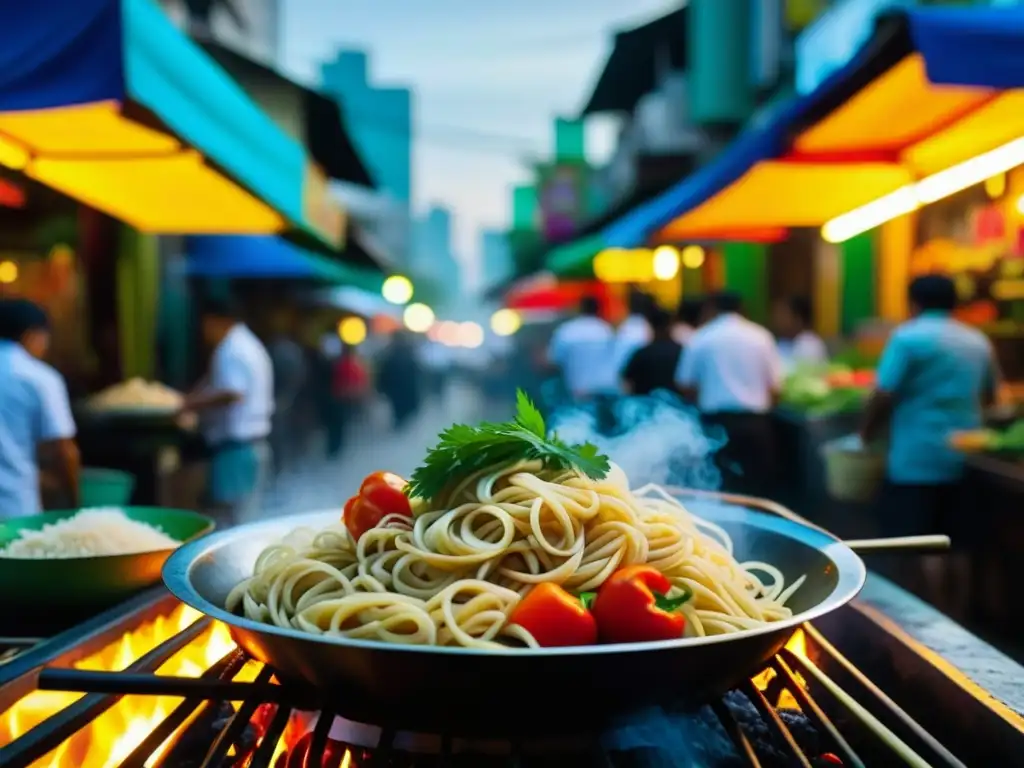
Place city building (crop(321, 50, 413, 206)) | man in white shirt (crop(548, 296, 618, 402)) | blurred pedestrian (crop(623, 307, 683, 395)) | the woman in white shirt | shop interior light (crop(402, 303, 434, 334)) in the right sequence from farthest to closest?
city building (crop(321, 50, 413, 206)) → shop interior light (crop(402, 303, 434, 334)) → man in white shirt (crop(548, 296, 618, 402)) → the woman in white shirt → blurred pedestrian (crop(623, 307, 683, 395))

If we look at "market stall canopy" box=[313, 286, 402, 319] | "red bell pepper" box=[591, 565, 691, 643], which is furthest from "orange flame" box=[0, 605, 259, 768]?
"market stall canopy" box=[313, 286, 402, 319]

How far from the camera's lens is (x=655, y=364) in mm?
9070

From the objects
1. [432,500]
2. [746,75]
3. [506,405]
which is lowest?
[506,405]

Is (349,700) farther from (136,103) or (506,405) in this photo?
(506,405)

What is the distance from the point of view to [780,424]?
30.7ft

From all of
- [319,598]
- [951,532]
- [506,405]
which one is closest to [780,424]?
[951,532]

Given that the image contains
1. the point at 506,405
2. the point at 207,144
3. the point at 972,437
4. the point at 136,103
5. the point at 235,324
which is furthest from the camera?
the point at 506,405

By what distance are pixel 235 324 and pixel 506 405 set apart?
2046 centimetres

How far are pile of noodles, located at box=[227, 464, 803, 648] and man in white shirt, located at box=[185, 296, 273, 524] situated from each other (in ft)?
17.3

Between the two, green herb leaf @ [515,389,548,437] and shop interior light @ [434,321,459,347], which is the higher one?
green herb leaf @ [515,389,548,437]

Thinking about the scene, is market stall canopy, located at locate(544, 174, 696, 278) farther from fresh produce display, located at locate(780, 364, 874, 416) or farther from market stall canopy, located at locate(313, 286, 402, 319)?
market stall canopy, located at locate(313, 286, 402, 319)

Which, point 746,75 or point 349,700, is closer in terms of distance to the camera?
point 349,700

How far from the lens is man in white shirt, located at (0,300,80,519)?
457cm

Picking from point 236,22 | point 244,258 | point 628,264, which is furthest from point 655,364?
point 236,22
